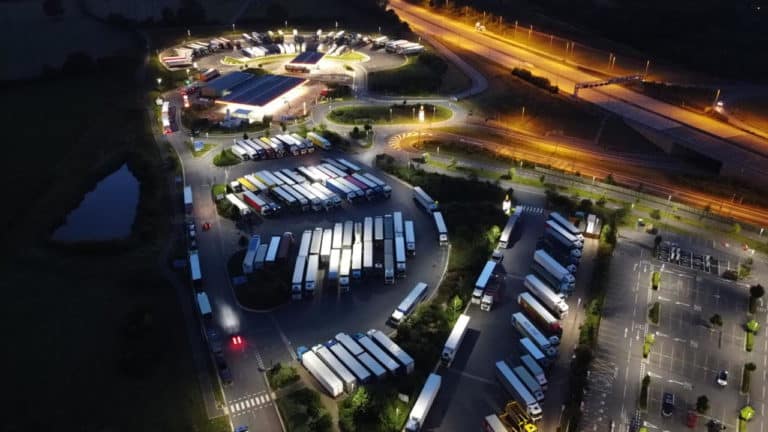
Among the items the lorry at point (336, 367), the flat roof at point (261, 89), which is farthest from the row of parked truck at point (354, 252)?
the flat roof at point (261, 89)

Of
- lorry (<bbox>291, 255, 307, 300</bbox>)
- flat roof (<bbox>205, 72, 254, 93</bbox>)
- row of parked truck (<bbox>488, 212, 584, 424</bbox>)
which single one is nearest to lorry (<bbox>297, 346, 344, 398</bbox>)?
lorry (<bbox>291, 255, 307, 300</bbox>)

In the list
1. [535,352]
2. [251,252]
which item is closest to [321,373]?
[535,352]

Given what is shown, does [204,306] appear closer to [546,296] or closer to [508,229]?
[546,296]

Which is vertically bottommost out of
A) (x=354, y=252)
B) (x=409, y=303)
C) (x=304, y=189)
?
(x=409, y=303)

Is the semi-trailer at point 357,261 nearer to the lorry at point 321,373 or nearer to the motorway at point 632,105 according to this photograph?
the lorry at point 321,373

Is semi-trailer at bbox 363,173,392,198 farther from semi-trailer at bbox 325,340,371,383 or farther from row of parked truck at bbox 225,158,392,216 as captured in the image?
semi-trailer at bbox 325,340,371,383

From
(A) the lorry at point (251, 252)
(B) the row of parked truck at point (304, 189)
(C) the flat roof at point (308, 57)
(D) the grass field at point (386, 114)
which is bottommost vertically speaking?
(A) the lorry at point (251, 252)

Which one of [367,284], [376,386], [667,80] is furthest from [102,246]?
[667,80]

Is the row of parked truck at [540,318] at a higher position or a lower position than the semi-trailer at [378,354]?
higher
